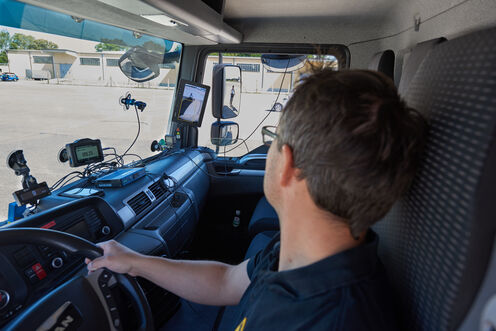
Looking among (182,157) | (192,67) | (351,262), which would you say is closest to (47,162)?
(182,157)

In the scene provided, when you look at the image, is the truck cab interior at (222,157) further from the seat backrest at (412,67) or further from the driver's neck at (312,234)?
the driver's neck at (312,234)

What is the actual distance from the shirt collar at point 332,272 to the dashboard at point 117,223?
1004 mm

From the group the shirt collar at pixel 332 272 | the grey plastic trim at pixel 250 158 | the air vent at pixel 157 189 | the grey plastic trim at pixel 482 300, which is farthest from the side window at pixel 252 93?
the grey plastic trim at pixel 482 300

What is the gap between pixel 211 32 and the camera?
2650 mm

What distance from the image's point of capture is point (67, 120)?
268 cm

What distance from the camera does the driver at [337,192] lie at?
69 cm

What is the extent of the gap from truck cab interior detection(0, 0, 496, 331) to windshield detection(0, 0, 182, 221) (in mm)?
20

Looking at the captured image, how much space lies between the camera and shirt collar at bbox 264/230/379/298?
0.72m

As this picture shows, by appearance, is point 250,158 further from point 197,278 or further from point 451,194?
point 451,194

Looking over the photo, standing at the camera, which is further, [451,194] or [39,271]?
[39,271]

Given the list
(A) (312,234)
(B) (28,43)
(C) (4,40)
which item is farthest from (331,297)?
(B) (28,43)

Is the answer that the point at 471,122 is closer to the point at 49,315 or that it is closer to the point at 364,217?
the point at 364,217

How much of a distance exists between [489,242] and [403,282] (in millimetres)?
278

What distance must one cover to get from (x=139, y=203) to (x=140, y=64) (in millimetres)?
1472
